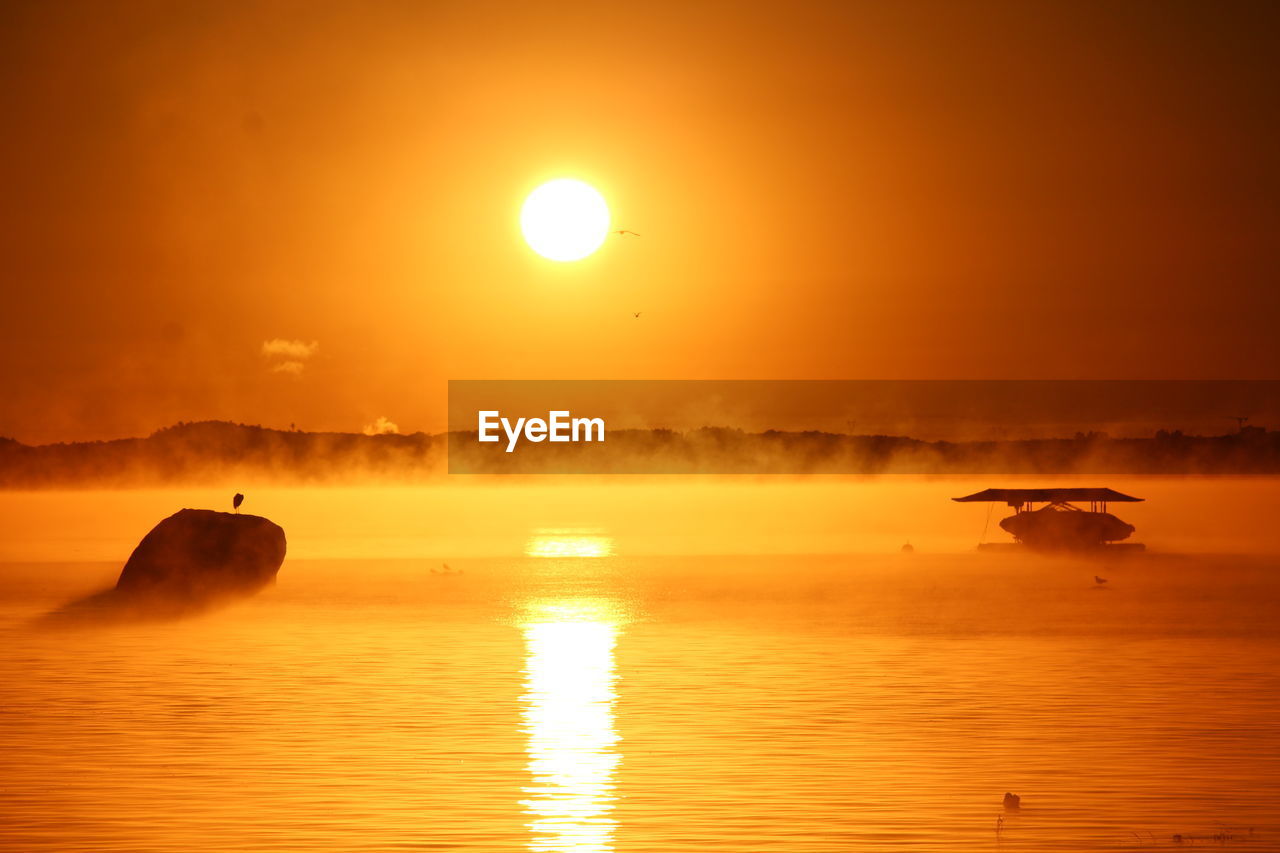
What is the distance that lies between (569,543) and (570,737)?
272 ft

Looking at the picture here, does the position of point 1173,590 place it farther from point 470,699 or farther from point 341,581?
point 470,699

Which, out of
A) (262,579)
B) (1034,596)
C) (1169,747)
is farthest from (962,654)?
(262,579)

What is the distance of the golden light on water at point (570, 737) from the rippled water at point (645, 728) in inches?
3.1

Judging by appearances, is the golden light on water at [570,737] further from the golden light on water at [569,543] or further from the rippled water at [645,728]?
the golden light on water at [569,543]

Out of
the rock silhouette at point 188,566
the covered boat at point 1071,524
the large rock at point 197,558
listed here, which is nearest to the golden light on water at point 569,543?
the covered boat at point 1071,524

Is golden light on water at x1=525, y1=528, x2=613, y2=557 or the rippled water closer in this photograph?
the rippled water

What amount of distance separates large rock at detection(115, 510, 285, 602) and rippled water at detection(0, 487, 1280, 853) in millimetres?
1657

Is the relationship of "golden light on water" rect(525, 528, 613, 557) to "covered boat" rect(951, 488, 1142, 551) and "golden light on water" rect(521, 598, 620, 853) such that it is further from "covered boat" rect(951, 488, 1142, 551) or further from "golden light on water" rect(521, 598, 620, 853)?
"golden light on water" rect(521, 598, 620, 853)

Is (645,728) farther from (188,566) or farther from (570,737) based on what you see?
(188,566)

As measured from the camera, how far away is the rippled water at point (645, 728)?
17766 millimetres

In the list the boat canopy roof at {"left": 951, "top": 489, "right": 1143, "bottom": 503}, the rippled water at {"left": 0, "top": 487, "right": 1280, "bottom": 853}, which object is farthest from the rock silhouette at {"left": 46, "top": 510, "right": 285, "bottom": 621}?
the boat canopy roof at {"left": 951, "top": 489, "right": 1143, "bottom": 503}

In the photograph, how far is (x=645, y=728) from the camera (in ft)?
79.8

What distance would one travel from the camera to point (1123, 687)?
28.8 m

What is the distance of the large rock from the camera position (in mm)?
46312
